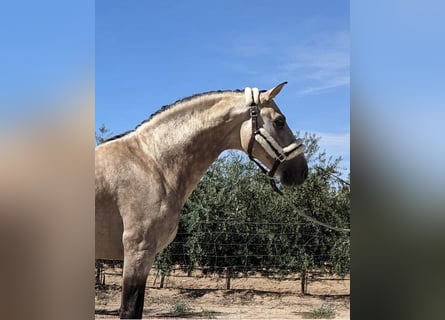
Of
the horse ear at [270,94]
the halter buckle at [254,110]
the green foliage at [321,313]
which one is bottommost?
the green foliage at [321,313]

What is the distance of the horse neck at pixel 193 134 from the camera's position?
2.07 metres

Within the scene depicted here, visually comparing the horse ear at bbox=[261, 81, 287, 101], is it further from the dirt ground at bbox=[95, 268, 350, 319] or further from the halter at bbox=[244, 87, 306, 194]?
the dirt ground at bbox=[95, 268, 350, 319]

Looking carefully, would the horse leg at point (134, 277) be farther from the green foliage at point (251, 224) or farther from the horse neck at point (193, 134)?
the green foliage at point (251, 224)

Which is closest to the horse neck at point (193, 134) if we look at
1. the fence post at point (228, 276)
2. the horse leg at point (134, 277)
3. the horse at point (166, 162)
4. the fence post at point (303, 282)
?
the horse at point (166, 162)

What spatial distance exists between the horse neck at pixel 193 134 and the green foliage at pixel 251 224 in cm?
361

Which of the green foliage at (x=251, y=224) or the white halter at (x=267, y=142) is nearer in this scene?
the white halter at (x=267, y=142)

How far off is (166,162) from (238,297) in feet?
14.7

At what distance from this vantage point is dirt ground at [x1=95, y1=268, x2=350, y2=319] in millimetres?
5539

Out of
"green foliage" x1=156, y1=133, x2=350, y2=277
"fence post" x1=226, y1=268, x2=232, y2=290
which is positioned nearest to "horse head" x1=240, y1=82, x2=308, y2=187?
"green foliage" x1=156, y1=133, x2=350, y2=277

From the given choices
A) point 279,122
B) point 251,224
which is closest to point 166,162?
point 279,122

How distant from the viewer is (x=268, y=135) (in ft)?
6.81

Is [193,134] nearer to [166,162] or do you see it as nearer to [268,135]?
[166,162]
